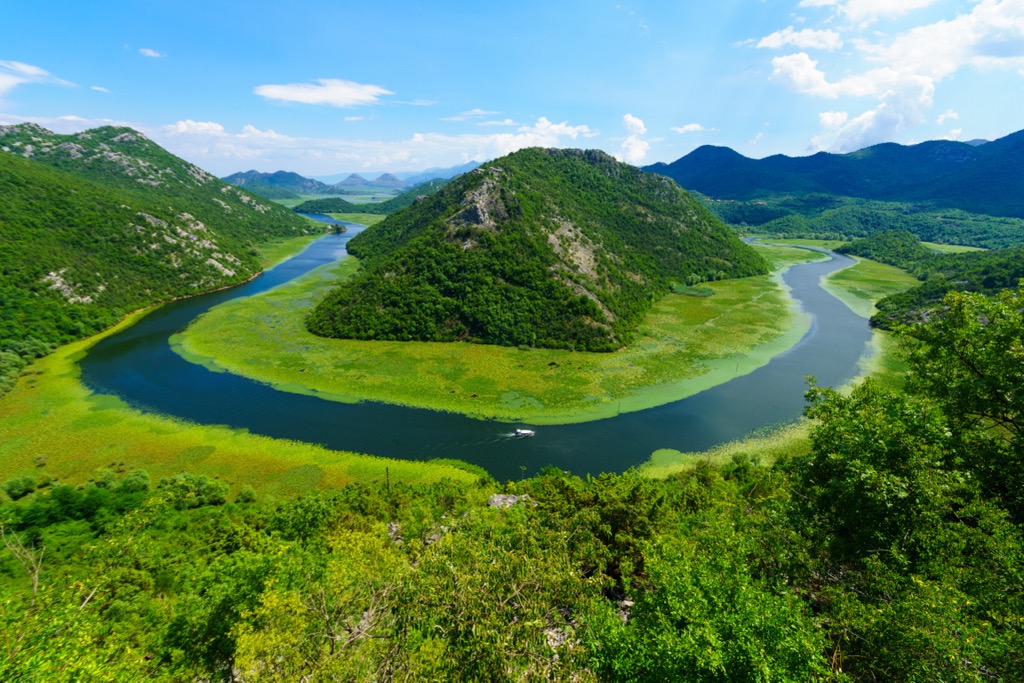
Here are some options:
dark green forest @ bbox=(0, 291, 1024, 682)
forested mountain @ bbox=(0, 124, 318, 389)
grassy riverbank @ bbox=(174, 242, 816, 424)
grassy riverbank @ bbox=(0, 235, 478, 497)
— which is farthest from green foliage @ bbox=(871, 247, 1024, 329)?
forested mountain @ bbox=(0, 124, 318, 389)

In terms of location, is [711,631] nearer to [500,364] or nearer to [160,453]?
[160,453]

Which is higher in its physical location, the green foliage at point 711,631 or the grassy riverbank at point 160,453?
the green foliage at point 711,631

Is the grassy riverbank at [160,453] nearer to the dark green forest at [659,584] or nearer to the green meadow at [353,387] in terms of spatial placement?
the green meadow at [353,387]

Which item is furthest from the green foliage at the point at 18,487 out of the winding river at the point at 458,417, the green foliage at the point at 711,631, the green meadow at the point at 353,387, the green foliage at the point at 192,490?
the green foliage at the point at 711,631

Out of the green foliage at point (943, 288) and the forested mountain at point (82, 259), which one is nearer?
the forested mountain at point (82, 259)

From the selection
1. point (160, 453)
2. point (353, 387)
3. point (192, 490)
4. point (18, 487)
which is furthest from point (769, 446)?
point (18, 487)

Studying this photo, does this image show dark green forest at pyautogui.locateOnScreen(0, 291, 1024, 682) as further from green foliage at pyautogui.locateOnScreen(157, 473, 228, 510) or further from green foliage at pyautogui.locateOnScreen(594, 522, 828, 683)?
green foliage at pyautogui.locateOnScreen(157, 473, 228, 510)
